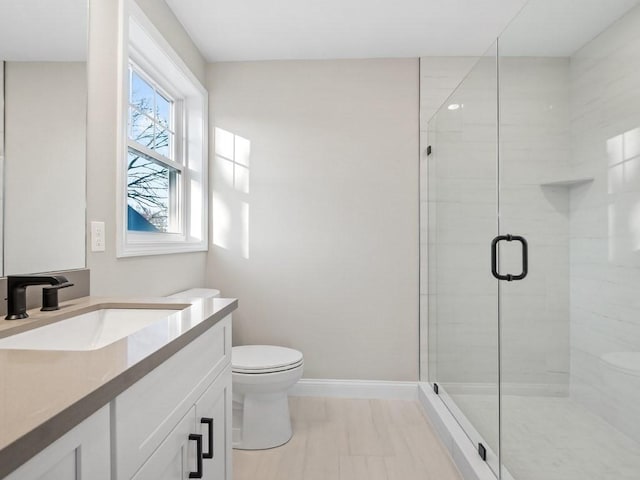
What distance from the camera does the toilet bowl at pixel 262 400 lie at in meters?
2.08

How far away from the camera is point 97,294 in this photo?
157 cm

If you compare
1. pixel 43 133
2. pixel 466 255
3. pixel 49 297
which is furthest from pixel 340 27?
pixel 49 297

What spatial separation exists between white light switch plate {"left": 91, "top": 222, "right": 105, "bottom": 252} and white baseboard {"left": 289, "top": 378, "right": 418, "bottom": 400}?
1693 mm

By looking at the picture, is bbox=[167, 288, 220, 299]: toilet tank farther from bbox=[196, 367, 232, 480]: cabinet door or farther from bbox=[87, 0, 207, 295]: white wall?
bbox=[196, 367, 232, 480]: cabinet door

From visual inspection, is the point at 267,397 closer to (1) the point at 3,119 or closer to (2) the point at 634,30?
(1) the point at 3,119

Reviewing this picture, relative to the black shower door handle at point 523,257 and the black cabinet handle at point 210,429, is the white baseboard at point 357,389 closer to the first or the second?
the black shower door handle at point 523,257

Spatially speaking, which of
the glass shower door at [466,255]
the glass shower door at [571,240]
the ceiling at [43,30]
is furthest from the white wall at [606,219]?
the ceiling at [43,30]

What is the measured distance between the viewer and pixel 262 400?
2.14m

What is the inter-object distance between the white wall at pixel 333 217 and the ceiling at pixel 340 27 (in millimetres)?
166

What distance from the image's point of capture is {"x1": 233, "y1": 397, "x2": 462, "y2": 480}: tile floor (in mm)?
1868

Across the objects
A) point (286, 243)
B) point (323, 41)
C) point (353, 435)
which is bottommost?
point (353, 435)

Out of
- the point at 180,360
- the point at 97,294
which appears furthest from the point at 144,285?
the point at 180,360

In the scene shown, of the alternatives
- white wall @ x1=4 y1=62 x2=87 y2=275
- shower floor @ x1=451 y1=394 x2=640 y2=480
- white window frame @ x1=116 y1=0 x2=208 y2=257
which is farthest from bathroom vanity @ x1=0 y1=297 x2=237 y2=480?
shower floor @ x1=451 y1=394 x2=640 y2=480

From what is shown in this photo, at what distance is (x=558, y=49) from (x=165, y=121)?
2.19m
